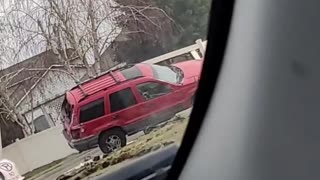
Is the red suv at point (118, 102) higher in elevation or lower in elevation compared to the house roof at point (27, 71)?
lower

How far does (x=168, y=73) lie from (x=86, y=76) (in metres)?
0.12

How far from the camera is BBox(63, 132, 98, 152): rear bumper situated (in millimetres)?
883

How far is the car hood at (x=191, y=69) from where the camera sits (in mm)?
811

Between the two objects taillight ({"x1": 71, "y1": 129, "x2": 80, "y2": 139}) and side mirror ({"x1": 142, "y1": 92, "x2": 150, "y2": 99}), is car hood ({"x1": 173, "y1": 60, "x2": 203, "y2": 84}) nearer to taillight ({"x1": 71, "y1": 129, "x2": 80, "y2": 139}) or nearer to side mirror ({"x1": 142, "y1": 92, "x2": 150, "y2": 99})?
side mirror ({"x1": 142, "y1": 92, "x2": 150, "y2": 99})

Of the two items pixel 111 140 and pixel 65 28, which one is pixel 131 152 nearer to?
pixel 111 140

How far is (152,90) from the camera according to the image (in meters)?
0.88

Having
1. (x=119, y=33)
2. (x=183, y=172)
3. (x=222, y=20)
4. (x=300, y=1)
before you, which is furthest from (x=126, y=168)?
(x=300, y=1)

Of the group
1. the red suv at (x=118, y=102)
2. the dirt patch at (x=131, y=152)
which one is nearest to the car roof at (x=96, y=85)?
the red suv at (x=118, y=102)

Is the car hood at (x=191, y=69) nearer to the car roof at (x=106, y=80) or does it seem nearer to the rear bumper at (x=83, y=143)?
the car roof at (x=106, y=80)

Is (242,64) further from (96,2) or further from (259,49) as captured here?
(96,2)

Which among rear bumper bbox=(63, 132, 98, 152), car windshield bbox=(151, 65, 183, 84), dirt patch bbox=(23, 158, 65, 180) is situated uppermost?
car windshield bbox=(151, 65, 183, 84)

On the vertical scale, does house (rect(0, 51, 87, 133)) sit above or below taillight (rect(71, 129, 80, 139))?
above

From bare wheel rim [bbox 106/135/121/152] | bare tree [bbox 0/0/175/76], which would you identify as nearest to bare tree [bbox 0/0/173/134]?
bare tree [bbox 0/0/175/76]

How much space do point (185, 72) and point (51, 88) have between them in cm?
20
